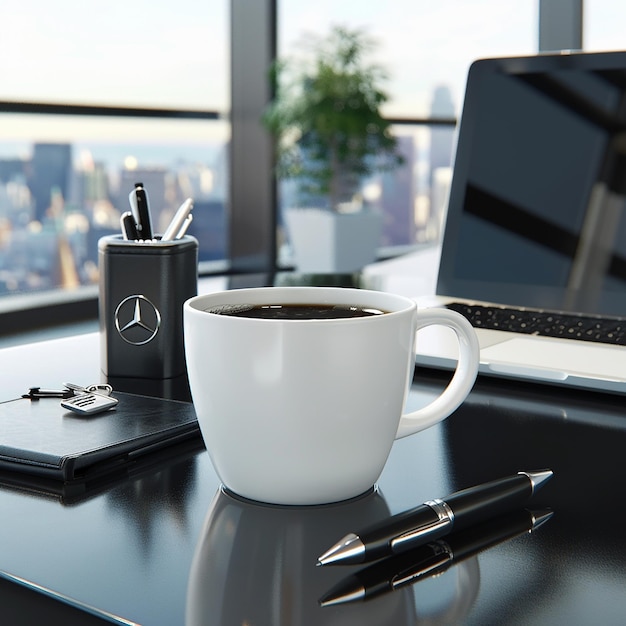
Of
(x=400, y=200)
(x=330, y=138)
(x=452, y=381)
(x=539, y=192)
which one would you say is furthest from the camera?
(x=400, y=200)

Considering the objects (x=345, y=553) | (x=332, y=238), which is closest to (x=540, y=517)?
(x=345, y=553)

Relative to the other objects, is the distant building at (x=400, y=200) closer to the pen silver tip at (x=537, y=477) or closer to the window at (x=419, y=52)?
the window at (x=419, y=52)

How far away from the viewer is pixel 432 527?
16.3 inches

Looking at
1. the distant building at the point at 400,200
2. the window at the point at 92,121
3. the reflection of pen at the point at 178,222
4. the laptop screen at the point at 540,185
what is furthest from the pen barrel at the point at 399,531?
the distant building at the point at 400,200

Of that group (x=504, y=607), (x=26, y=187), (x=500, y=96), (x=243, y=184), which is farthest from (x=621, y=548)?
(x=243, y=184)

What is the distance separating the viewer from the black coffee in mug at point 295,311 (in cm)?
50

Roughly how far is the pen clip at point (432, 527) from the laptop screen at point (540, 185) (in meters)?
0.60

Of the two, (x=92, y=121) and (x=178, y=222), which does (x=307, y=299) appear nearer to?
(x=178, y=222)

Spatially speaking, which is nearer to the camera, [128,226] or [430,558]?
[430,558]

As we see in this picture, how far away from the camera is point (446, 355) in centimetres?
78

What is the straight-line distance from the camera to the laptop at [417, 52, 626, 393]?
3.21 feet

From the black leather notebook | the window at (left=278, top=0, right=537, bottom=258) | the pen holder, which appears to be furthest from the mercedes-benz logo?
the window at (left=278, top=0, right=537, bottom=258)

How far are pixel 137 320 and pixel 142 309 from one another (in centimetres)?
1

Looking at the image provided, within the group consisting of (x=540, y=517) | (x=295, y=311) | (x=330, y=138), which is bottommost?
(x=540, y=517)
